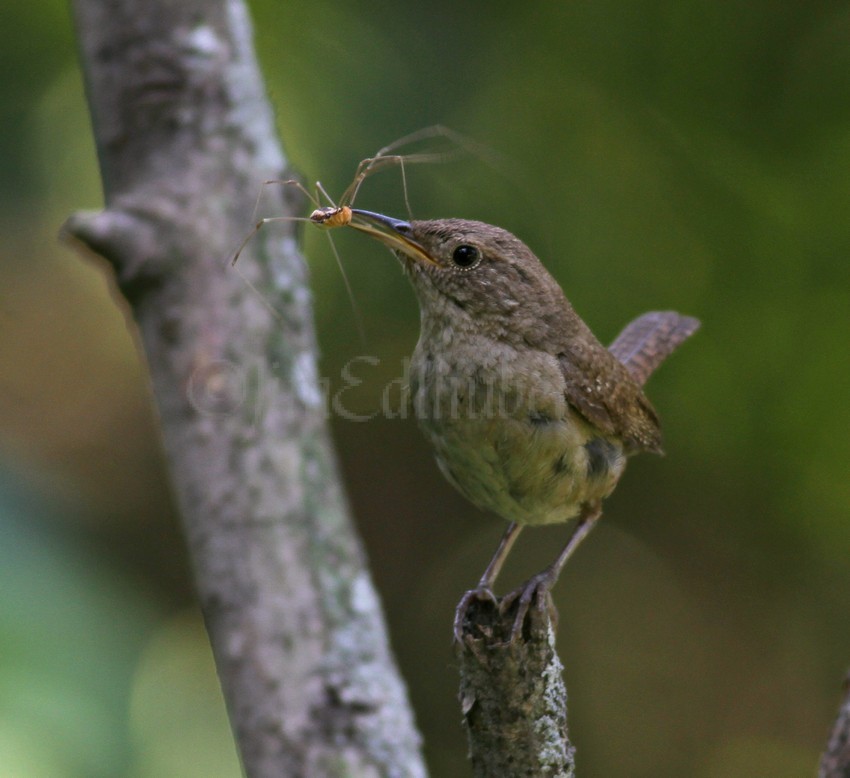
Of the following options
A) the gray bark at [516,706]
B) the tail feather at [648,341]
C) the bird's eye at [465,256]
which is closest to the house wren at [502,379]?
the bird's eye at [465,256]

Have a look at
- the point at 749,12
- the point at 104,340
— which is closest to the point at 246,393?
the point at 104,340

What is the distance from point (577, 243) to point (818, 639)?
227 cm

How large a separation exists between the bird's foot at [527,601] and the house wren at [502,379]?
23 millimetres

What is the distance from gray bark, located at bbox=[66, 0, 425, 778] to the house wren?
1401mm

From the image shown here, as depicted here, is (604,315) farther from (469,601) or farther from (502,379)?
(469,601)

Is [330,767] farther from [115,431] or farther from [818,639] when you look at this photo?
[818,639]

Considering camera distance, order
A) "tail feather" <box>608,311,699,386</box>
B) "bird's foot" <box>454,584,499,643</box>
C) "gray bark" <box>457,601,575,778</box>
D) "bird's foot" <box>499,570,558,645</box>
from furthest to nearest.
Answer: "tail feather" <box>608,311,699,386</box> → "bird's foot" <box>454,584,499,643</box> → "bird's foot" <box>499,570,558,645</box> → "gray bark" <box>457,601,575,778</box>

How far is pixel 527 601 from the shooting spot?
2619 mm

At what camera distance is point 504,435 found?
9.53ft

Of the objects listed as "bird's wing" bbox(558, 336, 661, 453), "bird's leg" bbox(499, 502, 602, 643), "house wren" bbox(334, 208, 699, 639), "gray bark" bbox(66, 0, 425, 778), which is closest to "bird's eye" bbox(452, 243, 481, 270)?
"house wren" bbox(334, 208, 699, 639)

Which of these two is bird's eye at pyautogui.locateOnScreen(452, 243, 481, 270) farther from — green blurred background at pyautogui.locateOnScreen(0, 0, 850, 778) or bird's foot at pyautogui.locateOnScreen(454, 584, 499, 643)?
green blurred background at pyautogui.locateOnScreen(0, 0, 850, 778)

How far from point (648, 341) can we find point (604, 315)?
89 cm

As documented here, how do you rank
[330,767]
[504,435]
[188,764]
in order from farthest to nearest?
[188,764]
[504,435]
[330,767]

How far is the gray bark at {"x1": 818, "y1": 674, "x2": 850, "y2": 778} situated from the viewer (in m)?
1.72
